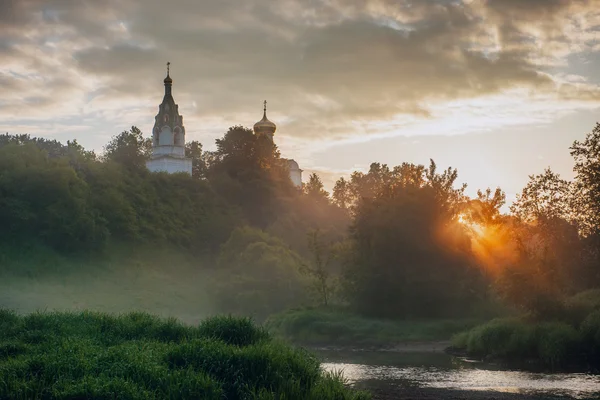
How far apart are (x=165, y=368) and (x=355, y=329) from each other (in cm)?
3113

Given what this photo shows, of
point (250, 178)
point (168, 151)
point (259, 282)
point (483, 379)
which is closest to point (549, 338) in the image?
point (483, 379)

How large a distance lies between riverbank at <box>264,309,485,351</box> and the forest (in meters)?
0.41

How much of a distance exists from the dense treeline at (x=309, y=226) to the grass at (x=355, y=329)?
2462mm

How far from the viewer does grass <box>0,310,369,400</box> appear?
71.5 ft

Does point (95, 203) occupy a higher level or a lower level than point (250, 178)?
lower

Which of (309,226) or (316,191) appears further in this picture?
(316,191)

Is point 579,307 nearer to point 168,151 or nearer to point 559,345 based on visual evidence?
point 559,345

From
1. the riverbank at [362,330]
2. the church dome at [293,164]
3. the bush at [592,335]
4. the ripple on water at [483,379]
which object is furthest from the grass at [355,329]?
the church dome at [293,164]

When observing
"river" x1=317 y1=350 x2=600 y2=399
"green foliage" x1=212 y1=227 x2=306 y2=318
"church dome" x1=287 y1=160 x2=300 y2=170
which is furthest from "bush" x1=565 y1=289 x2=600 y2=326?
"church dome" x1=287 y1=160 x2=300 y2=170

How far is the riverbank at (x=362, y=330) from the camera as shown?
50.6 m

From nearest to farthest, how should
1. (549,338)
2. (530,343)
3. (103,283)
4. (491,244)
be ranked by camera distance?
1. (549,338)
2. (530,343)
3. (491,244)
4. (103,283)

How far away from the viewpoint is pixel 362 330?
52.9 m

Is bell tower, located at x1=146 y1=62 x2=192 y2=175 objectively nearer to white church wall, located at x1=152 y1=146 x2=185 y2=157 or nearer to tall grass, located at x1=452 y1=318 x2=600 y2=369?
white church wall, located at x1=152 y1=146 x2=185 y2=157

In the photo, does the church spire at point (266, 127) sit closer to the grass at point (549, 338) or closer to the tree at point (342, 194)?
the tree at point (342, 194)
